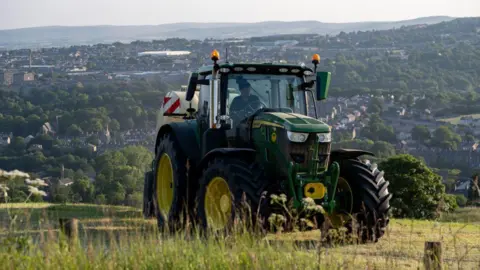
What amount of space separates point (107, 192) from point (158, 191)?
90.8ft

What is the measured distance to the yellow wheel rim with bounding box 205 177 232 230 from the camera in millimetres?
11047

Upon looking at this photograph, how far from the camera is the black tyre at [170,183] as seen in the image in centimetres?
1228

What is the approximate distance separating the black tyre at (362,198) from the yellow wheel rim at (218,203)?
1193 millimetres

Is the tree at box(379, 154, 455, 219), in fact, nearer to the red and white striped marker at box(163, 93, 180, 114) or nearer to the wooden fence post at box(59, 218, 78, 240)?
the red and white striped marker at box(163, 93, 180, 114)

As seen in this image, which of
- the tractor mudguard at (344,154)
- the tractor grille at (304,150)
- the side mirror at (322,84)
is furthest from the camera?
the side mirror at (322,84)

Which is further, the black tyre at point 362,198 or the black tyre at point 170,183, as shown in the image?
the black tyre at point 170,183

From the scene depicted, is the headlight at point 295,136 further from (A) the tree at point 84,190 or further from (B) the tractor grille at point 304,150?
(A) the tree at point 84,190

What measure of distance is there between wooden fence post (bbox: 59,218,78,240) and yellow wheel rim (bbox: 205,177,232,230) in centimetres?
272

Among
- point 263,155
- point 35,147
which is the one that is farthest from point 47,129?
point 263,155

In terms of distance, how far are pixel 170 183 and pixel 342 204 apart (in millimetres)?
2725

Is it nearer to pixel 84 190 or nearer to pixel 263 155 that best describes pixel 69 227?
pixel 263 155

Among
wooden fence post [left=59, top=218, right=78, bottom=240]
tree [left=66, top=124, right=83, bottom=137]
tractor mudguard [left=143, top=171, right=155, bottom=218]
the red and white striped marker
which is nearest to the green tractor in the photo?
tractor mudguard [left=143, top=171, right=155, bottom=218]

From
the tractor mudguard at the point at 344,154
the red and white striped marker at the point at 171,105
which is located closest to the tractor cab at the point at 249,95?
the tractor mudguard at the point at 344,154

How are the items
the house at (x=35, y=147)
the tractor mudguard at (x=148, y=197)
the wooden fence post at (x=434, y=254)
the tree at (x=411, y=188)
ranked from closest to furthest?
1. the wooden fence post at (x=434, y=254)
2. the tractor mudguard at (x=148, y=197)
3. the tree at (x=411, y=188)
4. the house at (x=35, y=147)
